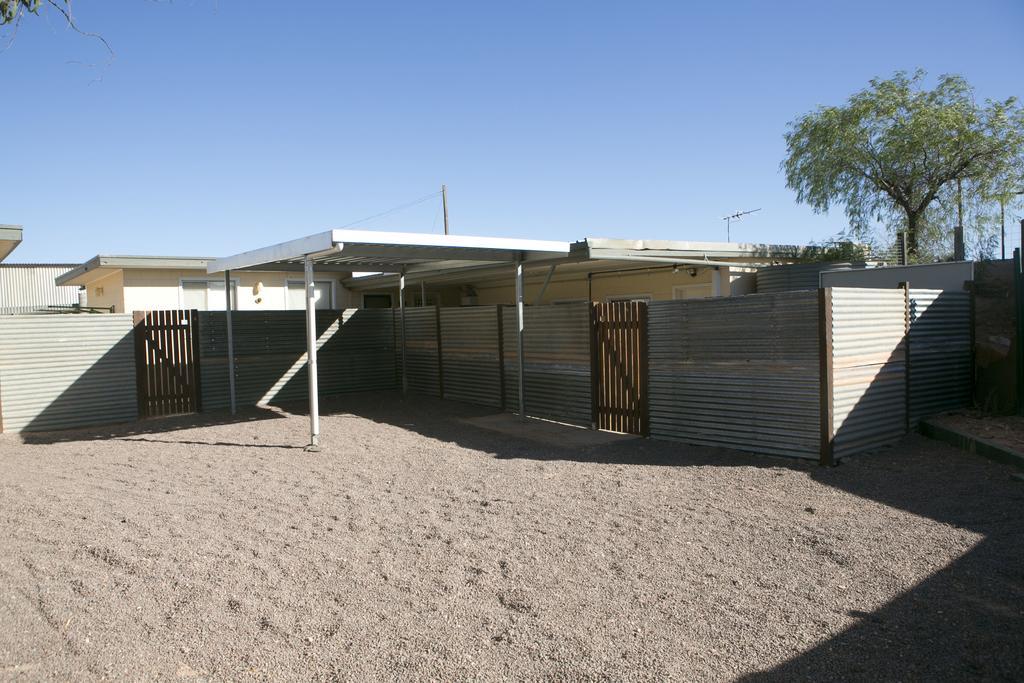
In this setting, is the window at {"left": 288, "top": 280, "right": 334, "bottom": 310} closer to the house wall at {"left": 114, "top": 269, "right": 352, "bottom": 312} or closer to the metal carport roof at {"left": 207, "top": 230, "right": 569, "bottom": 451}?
the house wall at {"left": 114, "top": 269, "right": 352, "bottom": 312}

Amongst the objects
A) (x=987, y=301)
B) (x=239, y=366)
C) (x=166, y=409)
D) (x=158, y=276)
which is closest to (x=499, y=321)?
(x=239, y=366)

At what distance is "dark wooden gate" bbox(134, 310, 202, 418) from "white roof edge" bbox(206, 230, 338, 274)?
187cm

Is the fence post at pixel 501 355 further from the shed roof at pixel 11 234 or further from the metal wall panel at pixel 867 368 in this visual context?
the shed roof at pixel 11 234

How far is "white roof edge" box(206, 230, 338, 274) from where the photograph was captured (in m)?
8.20

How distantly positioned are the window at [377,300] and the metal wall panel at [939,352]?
48.1ft

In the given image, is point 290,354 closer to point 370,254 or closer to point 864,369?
point 370,254

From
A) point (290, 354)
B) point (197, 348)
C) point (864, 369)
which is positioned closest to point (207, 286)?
point (290, 354)

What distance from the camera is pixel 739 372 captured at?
780cm

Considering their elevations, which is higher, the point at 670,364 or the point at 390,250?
the point at 390,250

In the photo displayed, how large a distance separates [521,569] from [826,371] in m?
4.11

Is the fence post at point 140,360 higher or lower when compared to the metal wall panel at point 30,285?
lower

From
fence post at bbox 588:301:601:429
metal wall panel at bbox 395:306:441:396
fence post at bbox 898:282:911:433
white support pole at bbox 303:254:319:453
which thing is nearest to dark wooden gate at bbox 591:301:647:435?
fence post at bbox 588:301:601:429

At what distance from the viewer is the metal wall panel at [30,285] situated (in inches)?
1280

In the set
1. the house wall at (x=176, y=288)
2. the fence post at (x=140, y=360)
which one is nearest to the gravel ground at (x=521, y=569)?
the fence post at (x=140, y=360)
